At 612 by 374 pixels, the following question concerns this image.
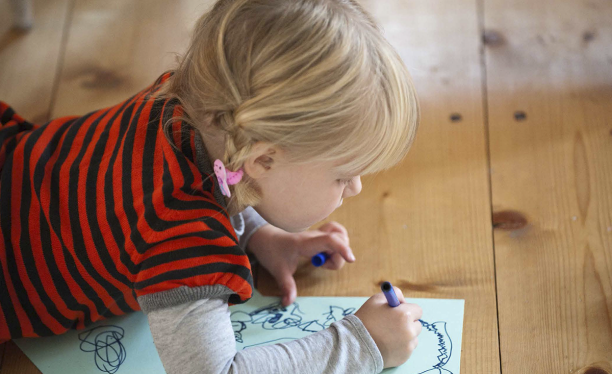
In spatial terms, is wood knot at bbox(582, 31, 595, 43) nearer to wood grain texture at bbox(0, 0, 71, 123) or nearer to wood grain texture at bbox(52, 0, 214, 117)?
wood grain texture at bbox(52, 0, 214, 117)

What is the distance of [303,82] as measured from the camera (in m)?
0.51

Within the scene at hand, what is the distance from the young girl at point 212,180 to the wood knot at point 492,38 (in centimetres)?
47

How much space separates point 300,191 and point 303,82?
0.40ft

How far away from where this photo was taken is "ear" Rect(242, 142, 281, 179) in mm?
536

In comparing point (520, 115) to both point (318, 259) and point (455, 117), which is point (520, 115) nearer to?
point (455, 117)

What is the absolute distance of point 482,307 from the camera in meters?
0.71

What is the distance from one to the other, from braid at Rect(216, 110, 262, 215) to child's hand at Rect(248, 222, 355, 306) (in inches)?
7.3

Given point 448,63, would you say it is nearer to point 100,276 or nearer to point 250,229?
point 250,229

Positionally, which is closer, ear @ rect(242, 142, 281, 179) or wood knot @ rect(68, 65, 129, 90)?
ear @ rect(242, 142, 281, 179)

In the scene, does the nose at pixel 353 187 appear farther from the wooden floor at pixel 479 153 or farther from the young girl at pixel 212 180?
the wooden floor at pixel 479 153

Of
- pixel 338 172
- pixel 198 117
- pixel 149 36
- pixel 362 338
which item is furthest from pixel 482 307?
pixel 149 36

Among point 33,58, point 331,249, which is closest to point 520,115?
point 331,249

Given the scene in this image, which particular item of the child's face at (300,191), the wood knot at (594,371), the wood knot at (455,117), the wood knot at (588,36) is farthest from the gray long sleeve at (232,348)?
the wood knot at (588,36)

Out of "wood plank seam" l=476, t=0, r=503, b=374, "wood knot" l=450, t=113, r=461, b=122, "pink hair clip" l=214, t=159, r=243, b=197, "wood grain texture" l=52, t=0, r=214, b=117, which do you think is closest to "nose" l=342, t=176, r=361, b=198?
"pink hair clip" l=214, t=159, r=243, b=197
